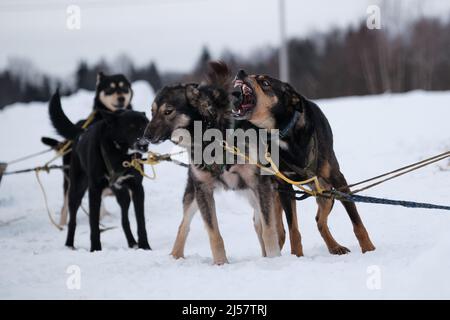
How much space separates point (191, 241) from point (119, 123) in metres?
1.46

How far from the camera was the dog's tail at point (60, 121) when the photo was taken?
26.8 feet

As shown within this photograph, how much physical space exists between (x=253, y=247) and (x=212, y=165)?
5.35 ft

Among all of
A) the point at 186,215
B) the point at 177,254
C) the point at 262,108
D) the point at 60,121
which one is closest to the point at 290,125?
the point at 262,108

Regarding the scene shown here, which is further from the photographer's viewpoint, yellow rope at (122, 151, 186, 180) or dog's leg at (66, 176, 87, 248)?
dog's leg at (66, 176, 87, 248)

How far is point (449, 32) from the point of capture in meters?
28.2

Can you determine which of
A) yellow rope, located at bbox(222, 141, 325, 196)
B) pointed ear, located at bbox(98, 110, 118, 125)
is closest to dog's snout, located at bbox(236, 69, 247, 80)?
yellow rope, located at bbox(222, 141, 325, 196)

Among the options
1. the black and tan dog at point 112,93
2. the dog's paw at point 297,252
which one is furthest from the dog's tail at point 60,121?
the dog's paw at point 297,252

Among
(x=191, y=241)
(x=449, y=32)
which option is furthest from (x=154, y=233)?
(x=449, y=32)

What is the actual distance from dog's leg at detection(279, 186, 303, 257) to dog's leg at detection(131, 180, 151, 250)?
2.08 meters

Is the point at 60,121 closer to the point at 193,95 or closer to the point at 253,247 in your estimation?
the point at 253,247

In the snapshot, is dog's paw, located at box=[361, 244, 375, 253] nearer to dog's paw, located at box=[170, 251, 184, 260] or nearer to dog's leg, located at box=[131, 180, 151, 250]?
dog's paw, located at box=[170, 251, 184, 260]

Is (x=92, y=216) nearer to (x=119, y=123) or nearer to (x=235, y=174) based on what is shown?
(x=119, y=123)

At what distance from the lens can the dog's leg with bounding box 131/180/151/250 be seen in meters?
6.86

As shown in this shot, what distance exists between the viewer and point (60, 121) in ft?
27.0
